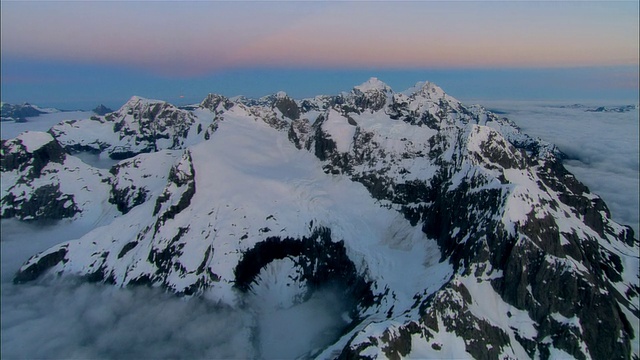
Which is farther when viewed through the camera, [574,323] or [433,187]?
[433,187]

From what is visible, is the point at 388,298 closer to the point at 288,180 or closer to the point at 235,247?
the point at 235,247

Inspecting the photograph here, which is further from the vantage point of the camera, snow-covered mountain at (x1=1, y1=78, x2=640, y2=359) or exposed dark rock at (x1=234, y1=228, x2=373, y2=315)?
exposed dark rock at (x1=234, y1=228, x2=373, y2=315)

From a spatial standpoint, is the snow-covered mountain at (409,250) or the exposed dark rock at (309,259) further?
the exposed dark rock at (309,259)

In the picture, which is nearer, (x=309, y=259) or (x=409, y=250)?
(x=409, y=250)

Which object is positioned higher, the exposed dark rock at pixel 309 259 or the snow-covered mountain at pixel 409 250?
the snow-covered mountain at pixel 409 250

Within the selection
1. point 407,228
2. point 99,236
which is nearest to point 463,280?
point 407,228

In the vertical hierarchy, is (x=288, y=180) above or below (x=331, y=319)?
above

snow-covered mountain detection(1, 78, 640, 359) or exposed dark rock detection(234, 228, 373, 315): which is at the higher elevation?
snow-covered mountain detection(1, 78, 640, 359)

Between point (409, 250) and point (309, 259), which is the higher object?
point (409, 250)
